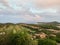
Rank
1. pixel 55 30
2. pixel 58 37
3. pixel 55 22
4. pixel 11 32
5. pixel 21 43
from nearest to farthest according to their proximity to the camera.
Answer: pixel 21 43 → pixel 11 32 → pixel 58 37 → pixel 55 30 → pixel 55 22

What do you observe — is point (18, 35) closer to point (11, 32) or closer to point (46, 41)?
point (11, 32)

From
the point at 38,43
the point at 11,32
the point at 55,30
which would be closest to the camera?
the point at 11,32

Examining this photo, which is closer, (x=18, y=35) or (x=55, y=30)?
(x=18, y=35)

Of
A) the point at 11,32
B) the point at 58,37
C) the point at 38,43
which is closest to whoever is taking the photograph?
the point at 11,32

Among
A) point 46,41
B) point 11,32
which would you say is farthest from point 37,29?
point 11,32

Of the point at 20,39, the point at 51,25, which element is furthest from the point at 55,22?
the point at 20,39

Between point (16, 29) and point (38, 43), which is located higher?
point (16, 29)

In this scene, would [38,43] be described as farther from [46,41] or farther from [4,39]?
[4,39]

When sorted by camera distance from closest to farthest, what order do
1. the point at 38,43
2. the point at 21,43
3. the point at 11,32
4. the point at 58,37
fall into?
1. the point at 21,43
2. the point at 11,32
3. the point at 38,43
4. the point at 58,37

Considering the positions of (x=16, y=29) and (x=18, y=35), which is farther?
(x=16, y=29)
